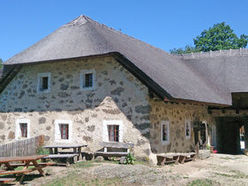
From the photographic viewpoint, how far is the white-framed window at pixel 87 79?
37.8 feet

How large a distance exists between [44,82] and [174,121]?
5742 millimetres

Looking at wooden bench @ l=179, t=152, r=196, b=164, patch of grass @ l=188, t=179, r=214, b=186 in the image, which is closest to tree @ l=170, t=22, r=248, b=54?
wooden bench @ l=179, t=152, r=196, b=164

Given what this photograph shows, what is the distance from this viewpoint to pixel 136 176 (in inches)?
316

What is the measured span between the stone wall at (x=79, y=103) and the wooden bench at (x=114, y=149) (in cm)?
26

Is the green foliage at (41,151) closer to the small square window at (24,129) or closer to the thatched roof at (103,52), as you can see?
the small square window at (24,129)

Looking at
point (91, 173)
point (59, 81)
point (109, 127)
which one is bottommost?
point (91, 173)

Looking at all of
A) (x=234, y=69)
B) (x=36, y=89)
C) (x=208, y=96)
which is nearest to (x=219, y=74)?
(x=234, y=69)

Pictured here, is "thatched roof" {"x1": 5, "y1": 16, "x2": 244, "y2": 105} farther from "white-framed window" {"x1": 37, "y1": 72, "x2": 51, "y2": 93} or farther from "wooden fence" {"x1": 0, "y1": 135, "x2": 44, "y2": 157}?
"wooden fence" {"x1": 0, "y1": 135, "x2": 44, "y2": 157}

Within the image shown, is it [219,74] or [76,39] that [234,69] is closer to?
[219,74]

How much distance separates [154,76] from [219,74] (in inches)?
293

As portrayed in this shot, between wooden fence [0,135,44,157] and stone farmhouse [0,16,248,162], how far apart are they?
0.52 meters

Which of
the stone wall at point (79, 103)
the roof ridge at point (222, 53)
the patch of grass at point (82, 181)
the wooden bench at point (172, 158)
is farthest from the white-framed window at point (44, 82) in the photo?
the roof ridge at point (222, 53)

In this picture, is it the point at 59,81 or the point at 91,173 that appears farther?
the point at 59,81

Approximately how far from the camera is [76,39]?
40.8 feet
